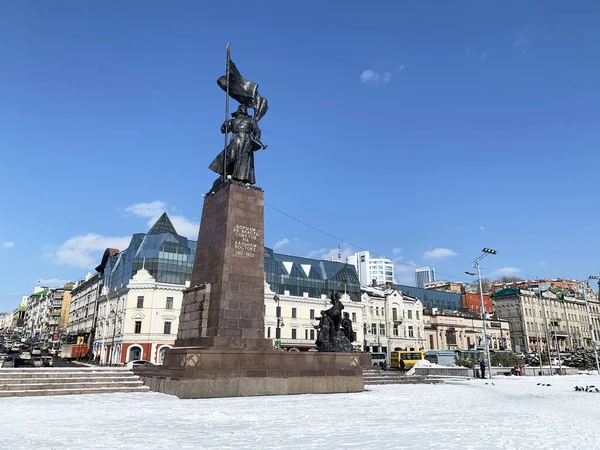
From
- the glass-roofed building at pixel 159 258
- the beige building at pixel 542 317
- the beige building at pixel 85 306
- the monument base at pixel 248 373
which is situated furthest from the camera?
the beige building at pixel 542 317

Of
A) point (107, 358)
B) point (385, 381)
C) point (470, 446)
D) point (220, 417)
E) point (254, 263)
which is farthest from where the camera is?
point (107, 358)

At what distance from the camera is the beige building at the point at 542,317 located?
8806cm

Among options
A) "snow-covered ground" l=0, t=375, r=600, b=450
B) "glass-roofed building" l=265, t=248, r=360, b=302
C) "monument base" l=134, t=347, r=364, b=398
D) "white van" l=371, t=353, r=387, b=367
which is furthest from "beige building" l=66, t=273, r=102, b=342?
"snow-covered ground" l=0, t=375, r=600, b=450

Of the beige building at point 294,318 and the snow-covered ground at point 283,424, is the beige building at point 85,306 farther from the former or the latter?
the snow-covered ground at point 283,424

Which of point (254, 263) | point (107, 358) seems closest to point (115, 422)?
point (254, 263)

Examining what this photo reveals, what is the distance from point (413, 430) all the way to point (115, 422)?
6.24 meters

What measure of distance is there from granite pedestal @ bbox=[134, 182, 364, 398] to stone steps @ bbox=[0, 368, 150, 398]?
2.75ft

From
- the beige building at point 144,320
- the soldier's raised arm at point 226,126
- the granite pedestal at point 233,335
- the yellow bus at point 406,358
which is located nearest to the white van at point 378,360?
the yellow bus at point 406,358

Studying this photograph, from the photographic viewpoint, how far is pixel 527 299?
90625 millimetres

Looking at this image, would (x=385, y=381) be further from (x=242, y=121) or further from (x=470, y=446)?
(x=470, y=446)

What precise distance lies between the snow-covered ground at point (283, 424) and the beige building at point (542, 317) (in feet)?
269

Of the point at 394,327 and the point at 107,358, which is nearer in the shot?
the point at 107,358

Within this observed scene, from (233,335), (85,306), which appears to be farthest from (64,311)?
(233,335)

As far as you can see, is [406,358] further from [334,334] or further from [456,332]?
[456,332]
